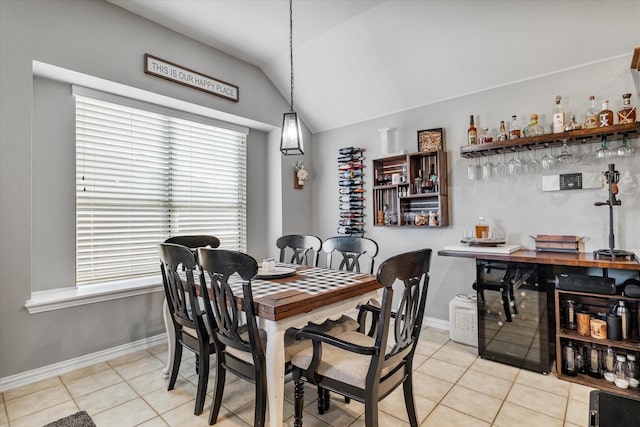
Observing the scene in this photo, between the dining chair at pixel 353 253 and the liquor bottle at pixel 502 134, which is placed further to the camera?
the liquor bottle at pixel 502 134

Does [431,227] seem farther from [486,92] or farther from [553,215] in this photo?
[486,92]

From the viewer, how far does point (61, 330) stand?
2.60 metres

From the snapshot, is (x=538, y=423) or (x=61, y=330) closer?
(x=538, y=423)

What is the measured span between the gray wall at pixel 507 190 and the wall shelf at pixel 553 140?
0.44 feet

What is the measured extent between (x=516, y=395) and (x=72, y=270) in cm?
370

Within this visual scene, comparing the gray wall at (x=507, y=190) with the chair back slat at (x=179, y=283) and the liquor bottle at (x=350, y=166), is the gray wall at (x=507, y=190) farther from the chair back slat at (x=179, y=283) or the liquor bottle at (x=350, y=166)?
the chair back slat at (x=179, y=283)

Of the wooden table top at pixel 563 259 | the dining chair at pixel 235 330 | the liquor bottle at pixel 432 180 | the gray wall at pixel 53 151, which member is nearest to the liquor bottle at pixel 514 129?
the liquor bottle at pixel 432 180

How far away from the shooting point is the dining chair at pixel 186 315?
1.92 metres

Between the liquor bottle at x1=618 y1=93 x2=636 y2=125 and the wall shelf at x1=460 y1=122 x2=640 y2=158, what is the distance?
7cm

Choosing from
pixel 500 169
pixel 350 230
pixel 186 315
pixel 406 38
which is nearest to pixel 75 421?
pixel 186 315

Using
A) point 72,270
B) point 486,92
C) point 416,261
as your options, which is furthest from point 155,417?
point 486,92

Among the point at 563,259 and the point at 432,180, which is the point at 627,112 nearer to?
the point at 563,259

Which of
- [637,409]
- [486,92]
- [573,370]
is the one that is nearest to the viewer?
[637,409]

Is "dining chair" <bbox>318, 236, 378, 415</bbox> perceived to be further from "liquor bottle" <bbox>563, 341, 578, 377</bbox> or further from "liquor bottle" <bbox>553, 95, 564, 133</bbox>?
"liquor bottle" <bbox>553, 95, 564, 133</bbox>
